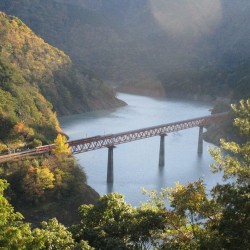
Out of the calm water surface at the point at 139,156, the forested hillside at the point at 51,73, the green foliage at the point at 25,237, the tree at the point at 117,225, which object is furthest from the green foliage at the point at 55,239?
the forested hillside at the point at 51,73

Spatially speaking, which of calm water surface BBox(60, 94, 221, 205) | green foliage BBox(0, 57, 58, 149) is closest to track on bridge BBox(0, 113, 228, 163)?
A: green foliage BBox(0, 57, 58, 149)

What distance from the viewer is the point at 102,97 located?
85.8 meters

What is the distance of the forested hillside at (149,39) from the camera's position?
137000 mm

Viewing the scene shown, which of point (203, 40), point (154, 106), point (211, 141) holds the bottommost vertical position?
point (211, 141)

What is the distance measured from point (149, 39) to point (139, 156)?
138966 mm

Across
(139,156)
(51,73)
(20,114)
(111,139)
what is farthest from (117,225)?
(51,73)

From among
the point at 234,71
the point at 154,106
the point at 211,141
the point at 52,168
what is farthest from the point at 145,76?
the point at 52,168

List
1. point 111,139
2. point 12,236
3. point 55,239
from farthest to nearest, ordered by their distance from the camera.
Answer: point 111,139
point 55,239
point 12,236

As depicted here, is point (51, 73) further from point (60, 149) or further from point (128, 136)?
point (60, 149)

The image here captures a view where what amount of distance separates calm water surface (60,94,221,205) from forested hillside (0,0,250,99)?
41.4 meters

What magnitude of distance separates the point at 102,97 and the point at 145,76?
47.1 meters

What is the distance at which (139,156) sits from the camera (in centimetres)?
4791

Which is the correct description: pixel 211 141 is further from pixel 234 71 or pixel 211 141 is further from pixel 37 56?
pixel 234 71

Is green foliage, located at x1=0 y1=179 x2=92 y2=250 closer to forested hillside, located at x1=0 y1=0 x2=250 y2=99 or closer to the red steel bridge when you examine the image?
the red steel bridge
